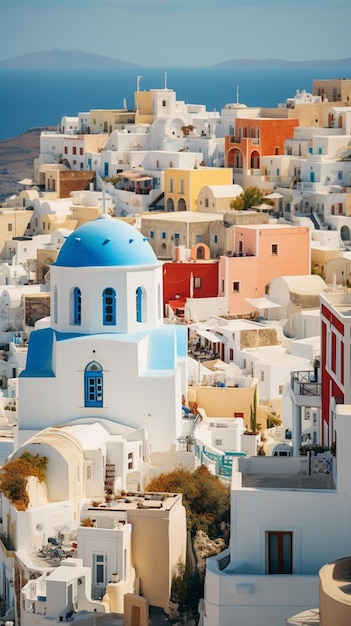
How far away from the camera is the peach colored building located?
47844 mm

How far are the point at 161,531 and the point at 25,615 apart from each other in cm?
230

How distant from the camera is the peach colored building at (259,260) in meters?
47.8

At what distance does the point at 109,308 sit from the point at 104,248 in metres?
0.99

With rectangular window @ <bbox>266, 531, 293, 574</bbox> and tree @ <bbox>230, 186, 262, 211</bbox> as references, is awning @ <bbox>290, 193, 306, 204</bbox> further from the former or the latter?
rectangular window @ <bbox>266, 531, 293, 574</bbox>

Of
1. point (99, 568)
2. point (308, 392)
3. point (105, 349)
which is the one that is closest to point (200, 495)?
point (308, 392)

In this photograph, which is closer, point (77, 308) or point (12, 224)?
point (77, 308)

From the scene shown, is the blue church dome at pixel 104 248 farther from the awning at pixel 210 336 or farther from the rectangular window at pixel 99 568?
the awning at pixel 210 336

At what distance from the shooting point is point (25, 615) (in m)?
23.9

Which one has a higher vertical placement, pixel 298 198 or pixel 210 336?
pixel 298 198

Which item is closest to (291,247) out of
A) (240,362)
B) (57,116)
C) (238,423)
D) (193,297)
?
(193,297)

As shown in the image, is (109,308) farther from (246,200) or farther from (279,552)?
(246,200)

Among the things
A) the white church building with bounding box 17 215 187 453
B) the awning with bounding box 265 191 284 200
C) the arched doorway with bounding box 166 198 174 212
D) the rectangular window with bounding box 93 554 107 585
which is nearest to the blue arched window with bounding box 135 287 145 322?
the white church building with bounding box 17 215 187 453

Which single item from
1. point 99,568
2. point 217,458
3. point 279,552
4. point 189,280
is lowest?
point 99,568

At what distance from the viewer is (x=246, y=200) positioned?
54656 mm
